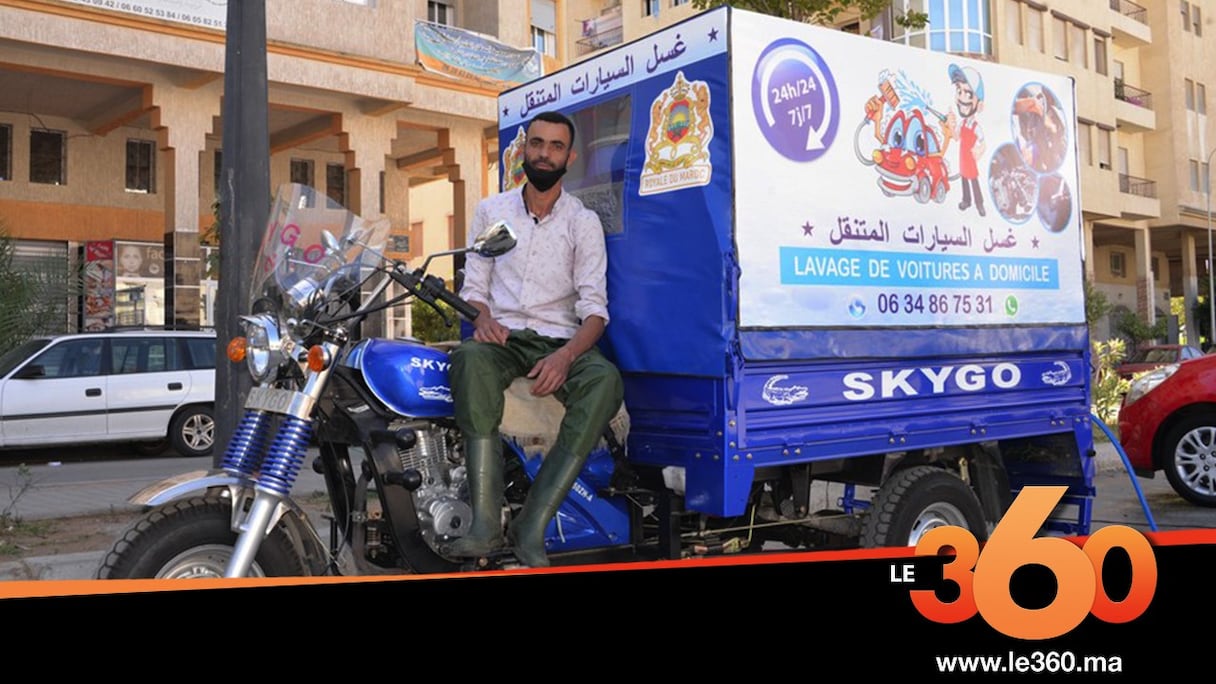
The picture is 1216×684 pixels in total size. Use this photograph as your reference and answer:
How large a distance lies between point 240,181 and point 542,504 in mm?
3023

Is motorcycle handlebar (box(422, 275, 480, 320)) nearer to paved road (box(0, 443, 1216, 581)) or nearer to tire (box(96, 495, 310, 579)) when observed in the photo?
tire (box(96, 495, 310, 579))

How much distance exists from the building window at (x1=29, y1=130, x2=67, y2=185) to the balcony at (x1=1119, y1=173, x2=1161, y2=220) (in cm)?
3184

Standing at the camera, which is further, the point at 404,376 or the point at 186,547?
the point at 404,376

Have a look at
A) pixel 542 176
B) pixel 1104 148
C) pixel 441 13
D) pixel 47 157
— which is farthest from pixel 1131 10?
pixel 542 176

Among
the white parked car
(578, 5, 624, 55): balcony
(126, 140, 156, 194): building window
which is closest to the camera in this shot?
the white parked car

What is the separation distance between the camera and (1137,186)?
39750 mm

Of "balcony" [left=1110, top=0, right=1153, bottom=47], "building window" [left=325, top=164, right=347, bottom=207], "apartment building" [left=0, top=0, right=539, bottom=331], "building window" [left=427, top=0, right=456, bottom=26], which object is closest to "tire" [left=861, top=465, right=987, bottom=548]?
"apartment building" [left=0, top=0, right=539, bottom=331]

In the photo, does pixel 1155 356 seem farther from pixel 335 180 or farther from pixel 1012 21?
pixel 335 180

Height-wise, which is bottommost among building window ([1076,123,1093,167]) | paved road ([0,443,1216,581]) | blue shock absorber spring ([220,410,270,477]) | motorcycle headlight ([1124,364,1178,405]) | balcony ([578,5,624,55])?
paved road ([0,443,1216,581])

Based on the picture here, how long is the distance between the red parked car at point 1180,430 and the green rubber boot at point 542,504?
21.4 ft

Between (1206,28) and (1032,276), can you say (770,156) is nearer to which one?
(1032,276)

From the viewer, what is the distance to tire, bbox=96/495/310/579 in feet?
11.0

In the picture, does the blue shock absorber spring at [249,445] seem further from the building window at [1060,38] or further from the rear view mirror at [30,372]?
the building window at [1060,38]

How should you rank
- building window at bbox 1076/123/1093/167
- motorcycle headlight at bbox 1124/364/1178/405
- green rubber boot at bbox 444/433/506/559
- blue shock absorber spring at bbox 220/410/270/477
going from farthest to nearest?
building window at bbox 1076/123/1093/167 → motorcycle headlight at bbox 1124/364/1178/405 → green rubber boot at bbox 444/433/506/559 → blue shock absorber spring at bbox 220/410/270/477
